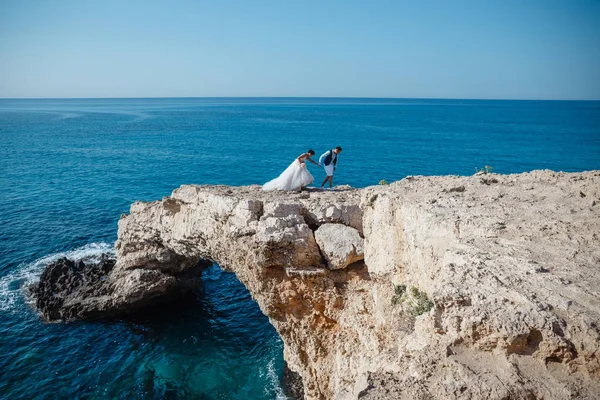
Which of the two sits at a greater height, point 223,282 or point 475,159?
point 475,159

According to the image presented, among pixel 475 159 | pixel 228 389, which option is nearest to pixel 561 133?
pixel 475 159

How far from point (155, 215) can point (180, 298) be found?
678 centimetres

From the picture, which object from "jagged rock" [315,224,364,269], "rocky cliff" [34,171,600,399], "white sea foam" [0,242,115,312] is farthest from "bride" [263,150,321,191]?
"white sea foam" [0,242,115,312]

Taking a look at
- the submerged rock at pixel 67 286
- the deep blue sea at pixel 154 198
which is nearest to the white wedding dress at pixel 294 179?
the deep blue sea at pixel 154 198

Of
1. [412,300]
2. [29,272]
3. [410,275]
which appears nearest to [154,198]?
[29,272]

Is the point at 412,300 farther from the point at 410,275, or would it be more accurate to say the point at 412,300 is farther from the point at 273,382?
the point at 273,382

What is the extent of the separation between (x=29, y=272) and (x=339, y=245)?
76.6ft

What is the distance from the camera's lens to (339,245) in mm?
14117

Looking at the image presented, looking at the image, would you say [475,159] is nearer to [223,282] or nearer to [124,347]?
[223,282]

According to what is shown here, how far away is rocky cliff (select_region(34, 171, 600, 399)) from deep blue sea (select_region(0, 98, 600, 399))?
8.18 feet

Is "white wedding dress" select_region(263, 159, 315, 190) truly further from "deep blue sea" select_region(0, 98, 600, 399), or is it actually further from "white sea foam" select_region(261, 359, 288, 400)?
"white sea foam" select_region(261, 359, 288, 400)

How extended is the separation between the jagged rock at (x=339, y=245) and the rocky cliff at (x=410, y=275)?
1.7 inches

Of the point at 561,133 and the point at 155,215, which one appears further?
the point at 561,133

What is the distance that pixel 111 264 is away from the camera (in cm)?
2448
